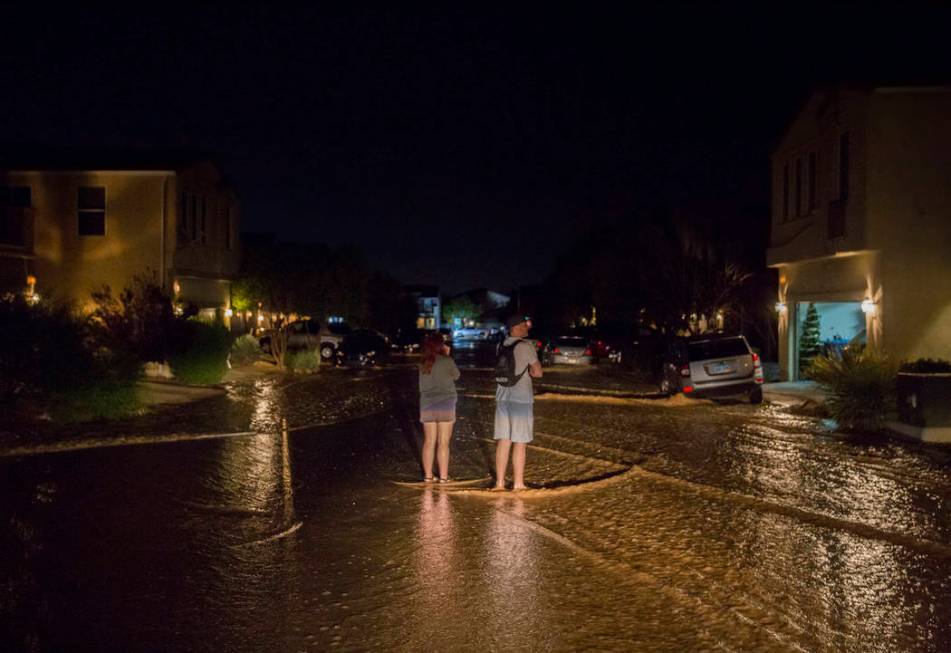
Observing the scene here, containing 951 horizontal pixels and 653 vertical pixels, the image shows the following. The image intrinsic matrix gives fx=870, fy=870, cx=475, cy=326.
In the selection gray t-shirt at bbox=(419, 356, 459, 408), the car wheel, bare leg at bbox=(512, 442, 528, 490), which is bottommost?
bare leg at bbox=(512, 442, 528, 490)

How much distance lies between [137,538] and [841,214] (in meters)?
16.9

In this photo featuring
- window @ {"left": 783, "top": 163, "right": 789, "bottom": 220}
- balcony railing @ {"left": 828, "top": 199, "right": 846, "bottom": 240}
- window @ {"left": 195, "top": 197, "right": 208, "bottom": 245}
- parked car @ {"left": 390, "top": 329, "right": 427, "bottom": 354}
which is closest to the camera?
balcony railing @ {"left": 828, "top": 199, "right": 846, "bottom": 240}

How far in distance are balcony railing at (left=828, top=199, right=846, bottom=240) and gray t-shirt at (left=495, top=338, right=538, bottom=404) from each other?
12.7m

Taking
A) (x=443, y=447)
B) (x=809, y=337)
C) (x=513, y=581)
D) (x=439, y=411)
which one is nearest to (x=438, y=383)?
(x=439, y=411)

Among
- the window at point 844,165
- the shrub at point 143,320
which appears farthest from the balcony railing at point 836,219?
the shrub at point 143,320

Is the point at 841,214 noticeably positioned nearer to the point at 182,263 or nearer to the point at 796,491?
the point at 796,491

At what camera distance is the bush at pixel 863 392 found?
14.8 meters

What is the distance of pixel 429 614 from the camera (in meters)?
5.86

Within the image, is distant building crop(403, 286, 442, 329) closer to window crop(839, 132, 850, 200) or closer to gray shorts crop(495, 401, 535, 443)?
window crop(839, 132, 850, 200)

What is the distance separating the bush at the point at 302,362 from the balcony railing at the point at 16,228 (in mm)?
8576

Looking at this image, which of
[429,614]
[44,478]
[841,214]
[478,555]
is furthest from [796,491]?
[841,214]

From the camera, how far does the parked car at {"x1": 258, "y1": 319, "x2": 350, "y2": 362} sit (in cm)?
3566

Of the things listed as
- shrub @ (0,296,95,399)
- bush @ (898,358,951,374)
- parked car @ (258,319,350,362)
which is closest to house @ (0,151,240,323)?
shrub @ (0,296,95,399)

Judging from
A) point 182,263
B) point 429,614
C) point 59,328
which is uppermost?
point 182,263
